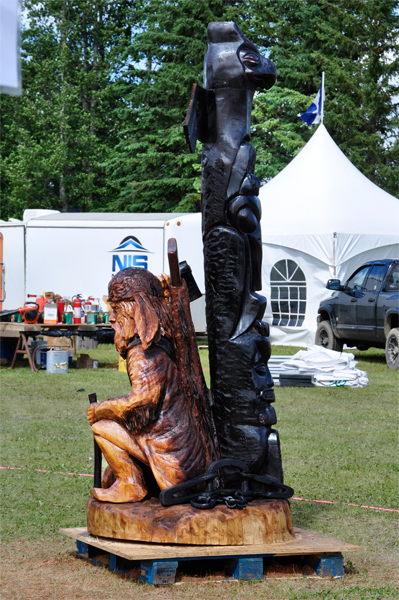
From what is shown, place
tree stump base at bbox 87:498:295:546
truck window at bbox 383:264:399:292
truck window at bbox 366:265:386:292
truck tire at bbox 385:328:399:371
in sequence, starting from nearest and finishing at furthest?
tree stump base at bbox 87:498:295:546, truck tire at bbox 385:328:399:371, truck window at bbox 383:264:399:292, truck window at bbox 366:265:386:292

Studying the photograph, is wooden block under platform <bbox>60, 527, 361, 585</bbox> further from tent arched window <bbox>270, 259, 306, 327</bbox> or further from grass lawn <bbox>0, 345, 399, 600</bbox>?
tent arched window <bbox>270, 259, 306, 327</bbox>

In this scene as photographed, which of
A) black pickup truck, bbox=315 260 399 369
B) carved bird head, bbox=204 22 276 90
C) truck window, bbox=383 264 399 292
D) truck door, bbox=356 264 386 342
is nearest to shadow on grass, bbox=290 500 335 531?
carved bird head, bbox=204 22 276 90

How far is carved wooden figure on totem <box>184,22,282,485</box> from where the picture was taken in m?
4.79

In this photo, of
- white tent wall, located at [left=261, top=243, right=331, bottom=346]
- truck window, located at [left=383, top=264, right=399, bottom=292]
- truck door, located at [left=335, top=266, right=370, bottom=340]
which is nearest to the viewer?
truck window, located at [left=383, top=264, right=399, bottom=292]

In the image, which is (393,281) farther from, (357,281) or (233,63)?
(233,63)

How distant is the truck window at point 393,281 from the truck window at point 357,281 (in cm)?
79

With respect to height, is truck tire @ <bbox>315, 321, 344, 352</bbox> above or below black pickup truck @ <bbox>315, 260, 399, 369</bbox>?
below

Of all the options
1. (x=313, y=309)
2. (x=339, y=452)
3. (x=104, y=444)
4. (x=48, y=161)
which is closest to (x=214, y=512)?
(x=104, y=444)

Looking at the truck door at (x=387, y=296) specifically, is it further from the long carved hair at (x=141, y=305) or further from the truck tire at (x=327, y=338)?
the long carved hair at (x=141, y=305)

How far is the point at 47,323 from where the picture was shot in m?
15.6

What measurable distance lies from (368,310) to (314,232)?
4012 millimetres

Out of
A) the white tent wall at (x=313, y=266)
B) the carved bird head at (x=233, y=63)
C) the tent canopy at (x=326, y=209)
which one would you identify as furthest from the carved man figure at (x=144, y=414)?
the white tent wall at (x=313, y=266)

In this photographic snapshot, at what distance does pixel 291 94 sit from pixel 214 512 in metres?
31.5

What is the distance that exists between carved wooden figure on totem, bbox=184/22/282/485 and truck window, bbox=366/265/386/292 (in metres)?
12.1
